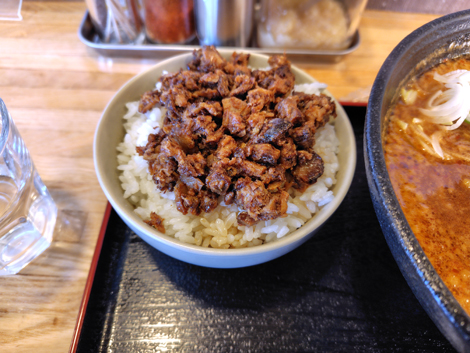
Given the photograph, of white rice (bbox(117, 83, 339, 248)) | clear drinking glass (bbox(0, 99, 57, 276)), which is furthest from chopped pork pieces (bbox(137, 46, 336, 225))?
clear drinking glass (bbox(0, 99, 57, 276))

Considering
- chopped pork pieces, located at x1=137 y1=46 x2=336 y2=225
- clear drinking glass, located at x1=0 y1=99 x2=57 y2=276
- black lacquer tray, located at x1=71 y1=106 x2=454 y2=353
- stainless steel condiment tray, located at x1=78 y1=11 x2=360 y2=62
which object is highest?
chopped pork pieces, located at x1=137 y1=46 x2=336 y2=225

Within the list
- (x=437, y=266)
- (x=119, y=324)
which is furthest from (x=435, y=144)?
(x=119, y=324)

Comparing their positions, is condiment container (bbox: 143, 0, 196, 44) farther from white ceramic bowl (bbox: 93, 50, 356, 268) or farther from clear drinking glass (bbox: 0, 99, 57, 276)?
clear drinking glass (bbox: 0, 99, 57, 276)

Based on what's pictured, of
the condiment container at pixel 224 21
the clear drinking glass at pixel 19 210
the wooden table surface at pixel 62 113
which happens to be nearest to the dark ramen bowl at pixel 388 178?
the wooden table surface at pixel 62 113

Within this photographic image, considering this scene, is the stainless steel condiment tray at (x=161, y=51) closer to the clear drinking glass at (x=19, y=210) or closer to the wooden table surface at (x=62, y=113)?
the wooden table surface at (x=62, y=113)

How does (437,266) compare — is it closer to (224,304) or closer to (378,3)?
(224,304)

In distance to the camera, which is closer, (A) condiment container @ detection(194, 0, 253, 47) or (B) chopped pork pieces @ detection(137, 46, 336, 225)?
(B) chopped pork pieces @ detection(137, 46, 336, 225)
